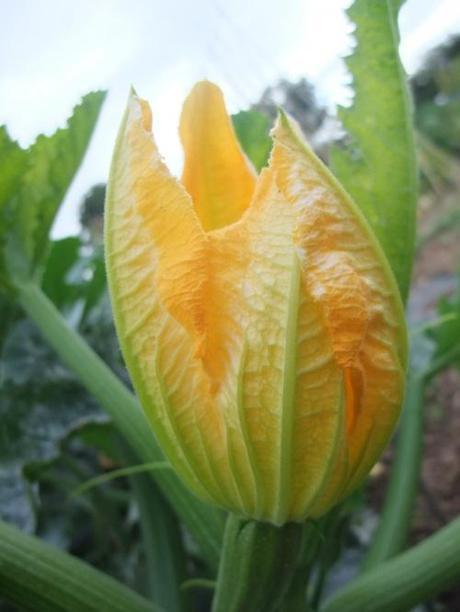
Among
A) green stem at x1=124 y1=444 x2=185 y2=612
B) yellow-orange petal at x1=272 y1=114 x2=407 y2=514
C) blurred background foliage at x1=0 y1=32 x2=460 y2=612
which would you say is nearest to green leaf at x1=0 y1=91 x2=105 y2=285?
blurred background foliage at x1=0 y1=32 x2=460 y2=612

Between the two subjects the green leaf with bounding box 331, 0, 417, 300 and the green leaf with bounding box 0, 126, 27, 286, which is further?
the green leaf with bounding box 0, 126, 27, 286

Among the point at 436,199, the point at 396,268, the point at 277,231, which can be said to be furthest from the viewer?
the point at 436,199

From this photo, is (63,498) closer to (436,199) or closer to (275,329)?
(275,329)

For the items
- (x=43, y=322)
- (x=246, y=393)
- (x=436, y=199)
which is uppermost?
(x=43, y=322)

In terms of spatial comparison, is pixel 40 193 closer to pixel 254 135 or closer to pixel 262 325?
pixel 254 135

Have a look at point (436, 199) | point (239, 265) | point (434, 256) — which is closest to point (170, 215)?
point (239, 265)

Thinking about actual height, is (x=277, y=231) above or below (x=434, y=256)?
above

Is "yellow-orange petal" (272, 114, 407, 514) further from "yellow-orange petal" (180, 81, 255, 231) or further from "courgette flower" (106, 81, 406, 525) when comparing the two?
"yellow-orange petal" (180, 81, 255, 231)
